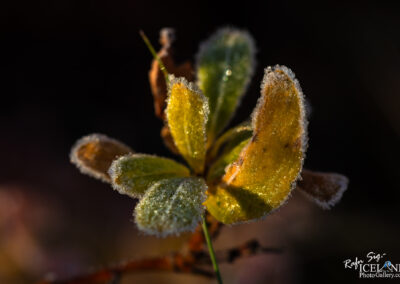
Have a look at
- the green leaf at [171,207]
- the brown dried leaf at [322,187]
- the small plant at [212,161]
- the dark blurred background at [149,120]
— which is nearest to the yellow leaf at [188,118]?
the small plant at [212,161]

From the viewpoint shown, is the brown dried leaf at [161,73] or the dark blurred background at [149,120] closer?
the brown dried leaf at [161,73]

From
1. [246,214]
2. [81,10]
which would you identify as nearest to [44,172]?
[81,10]

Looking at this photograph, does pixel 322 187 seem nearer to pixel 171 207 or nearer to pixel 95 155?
pixel 171 207

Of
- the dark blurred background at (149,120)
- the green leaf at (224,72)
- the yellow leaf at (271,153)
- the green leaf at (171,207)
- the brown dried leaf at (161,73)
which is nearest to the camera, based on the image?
the green leaf at (171,207)

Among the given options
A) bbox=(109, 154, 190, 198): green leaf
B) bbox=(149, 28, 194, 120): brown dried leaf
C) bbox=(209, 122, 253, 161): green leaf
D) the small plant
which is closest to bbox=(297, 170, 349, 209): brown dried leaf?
the small plant

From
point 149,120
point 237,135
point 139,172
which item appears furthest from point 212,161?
point 149,120

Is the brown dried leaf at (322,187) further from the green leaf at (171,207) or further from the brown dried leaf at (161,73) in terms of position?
the brown dried leaf at (161,73)

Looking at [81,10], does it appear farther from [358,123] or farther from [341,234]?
[341,234]
